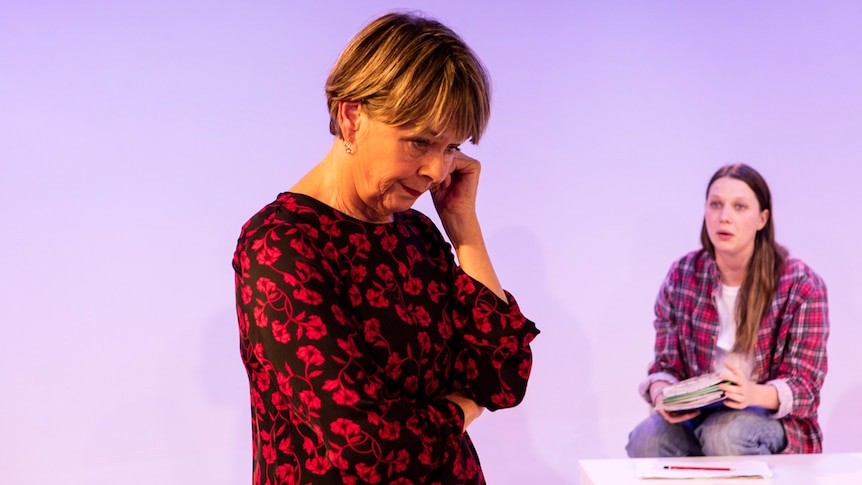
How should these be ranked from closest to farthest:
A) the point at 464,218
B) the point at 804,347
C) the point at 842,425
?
the point at 464,218, the point at 804,347, the point at 842,425

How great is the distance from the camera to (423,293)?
1309 mm

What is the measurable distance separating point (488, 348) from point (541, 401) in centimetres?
212

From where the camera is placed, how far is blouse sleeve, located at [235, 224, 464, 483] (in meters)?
1.09

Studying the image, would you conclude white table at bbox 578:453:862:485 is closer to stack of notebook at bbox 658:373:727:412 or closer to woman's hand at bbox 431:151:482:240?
stack of notebook at bbox 658:373:727:412

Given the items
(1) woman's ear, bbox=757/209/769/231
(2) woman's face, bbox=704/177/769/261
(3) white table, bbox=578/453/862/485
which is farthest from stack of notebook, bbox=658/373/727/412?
(1) woman's ear, bbox=757/209/769/231

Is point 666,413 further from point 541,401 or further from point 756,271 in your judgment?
point 541,401

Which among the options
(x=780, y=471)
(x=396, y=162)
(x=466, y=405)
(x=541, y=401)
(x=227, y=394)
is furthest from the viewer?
(x=541, y=401)

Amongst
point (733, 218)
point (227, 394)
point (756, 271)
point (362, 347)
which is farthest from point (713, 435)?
point (362, 347)

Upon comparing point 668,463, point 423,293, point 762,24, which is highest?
point 762,24

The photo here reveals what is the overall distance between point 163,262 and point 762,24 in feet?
7.82

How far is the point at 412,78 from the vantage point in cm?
115

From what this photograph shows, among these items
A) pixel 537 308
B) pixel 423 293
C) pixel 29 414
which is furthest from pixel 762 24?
pixel 29 414

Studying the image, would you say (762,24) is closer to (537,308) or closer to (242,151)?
(537,308)

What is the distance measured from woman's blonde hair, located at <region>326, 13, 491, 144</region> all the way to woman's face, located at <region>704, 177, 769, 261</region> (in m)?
1.92
